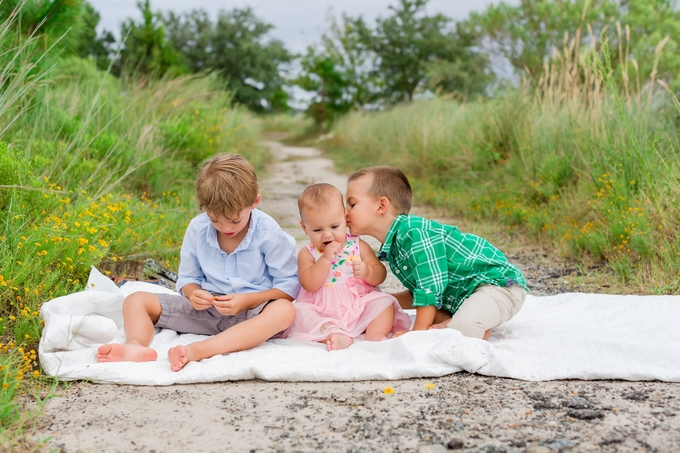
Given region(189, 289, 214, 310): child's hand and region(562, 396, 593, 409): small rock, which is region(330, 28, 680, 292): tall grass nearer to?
region(562, 396, 593, 409): small rock

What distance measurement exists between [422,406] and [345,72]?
23.3m

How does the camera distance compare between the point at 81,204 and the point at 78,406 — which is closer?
the point at 78,406

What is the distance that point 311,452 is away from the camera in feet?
6.06

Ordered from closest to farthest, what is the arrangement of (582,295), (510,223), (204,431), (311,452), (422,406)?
(311,452) < (204,431) < (422,406) < (582,295) < (510,223)

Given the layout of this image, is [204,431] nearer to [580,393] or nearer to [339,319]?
[339,319]

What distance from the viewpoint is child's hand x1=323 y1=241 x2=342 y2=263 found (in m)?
2.87

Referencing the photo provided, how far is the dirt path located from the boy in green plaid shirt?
47 cm

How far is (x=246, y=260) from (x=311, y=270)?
1.02 feet

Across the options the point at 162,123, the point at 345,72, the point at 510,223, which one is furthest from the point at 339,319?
the point at 345,72

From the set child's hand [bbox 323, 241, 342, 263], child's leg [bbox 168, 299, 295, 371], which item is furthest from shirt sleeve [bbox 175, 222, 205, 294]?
child's hand [bbox 323, 241, 342, 263]

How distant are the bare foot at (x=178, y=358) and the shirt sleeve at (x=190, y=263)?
1.64 ft

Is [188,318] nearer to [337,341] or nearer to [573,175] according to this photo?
[337,341]

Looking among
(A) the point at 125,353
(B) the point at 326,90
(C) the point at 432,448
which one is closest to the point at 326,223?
(A) the point at 125,353

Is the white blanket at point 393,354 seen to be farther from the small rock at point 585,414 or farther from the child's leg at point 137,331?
the small rock at point 585,414
